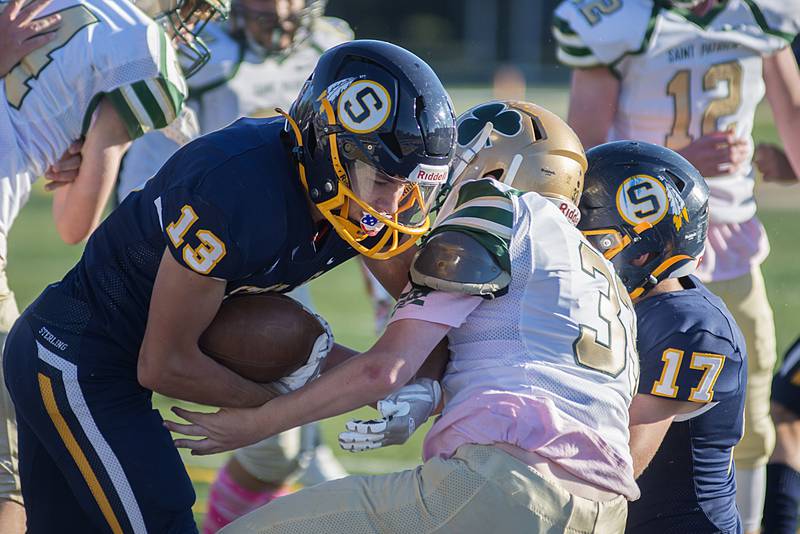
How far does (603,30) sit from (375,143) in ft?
6.39

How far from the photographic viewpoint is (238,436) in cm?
264

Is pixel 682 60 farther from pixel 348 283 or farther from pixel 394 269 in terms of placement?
pixel 348 283

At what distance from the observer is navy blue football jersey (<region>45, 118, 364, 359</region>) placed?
2.64 m

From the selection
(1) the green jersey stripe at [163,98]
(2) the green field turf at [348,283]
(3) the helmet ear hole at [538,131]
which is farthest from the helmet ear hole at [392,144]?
(2) the green field turf at [348,283]

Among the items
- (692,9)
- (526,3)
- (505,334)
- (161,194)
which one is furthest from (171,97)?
(526,3)

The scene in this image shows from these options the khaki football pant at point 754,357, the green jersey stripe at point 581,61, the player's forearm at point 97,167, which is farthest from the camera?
the green jersey stripe at point 581,61

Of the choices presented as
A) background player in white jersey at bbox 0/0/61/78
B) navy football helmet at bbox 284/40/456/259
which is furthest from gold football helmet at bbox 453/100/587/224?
background player in white jersey at bbox 0/0/61/78

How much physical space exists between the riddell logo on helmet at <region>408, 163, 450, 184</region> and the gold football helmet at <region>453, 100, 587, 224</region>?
0.38 meters

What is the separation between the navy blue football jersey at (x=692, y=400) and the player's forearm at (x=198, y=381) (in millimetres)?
1014

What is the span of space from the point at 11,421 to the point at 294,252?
1105 millimetres

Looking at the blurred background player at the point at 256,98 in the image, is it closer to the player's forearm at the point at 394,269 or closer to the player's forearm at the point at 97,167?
the player's forearm at the point at 97,167

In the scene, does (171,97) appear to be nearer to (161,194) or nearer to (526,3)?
(161,194)

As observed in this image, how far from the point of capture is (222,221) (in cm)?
263

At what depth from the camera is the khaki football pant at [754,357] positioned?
14.0 ft
